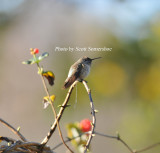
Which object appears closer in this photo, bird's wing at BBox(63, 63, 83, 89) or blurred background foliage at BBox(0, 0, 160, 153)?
bird's wing at BBox(63, 63, 83, 89)

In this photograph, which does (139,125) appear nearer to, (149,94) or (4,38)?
(149,94)

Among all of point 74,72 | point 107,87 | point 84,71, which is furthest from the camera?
point 107,87

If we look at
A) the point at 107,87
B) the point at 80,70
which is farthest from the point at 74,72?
the point at 107,87

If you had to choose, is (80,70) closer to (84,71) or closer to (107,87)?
(84,71)

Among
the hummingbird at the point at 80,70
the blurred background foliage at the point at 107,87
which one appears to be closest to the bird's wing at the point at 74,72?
the hummingbird at the point at 80,70

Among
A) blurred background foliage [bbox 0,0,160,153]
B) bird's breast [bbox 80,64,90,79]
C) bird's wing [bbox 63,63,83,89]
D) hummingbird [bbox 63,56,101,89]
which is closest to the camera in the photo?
bird's wing [bbox 63,63,83,89]

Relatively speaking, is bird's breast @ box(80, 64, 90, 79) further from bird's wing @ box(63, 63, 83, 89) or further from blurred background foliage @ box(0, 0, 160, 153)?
blurred background foliage @ box(0, 0, 160, 153)

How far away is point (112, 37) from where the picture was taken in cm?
511

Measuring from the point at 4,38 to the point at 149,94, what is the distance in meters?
4.65

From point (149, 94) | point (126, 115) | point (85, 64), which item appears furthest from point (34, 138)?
point (85, 64)

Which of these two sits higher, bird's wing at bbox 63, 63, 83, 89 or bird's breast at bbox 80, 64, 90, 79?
bird's wing at bbox 63, 63, 83, 89

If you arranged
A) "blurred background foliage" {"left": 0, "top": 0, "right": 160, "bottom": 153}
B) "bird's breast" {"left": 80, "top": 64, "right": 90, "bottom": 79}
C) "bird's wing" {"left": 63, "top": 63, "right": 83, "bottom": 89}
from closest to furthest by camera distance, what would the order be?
"bird's wing" {"left": 63, "top": 63, "right": 83, "bottom": 89} → "bird's breast" {"left": 80, "top": 64, "right": 90, "bottom": 79} → "blurred background foliage" {"left": 0, "top": 0, "right": 160, "bottom": 153}

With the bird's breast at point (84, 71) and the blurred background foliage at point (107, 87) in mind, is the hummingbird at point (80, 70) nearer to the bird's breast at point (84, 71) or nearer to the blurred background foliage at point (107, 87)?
the bird's breast at point (84, 71)

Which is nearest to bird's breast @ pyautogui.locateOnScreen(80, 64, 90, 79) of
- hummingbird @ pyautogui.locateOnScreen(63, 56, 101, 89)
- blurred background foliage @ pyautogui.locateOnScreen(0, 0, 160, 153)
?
hummingbird @ pyautogui.locateOnScreen(63, 56, 101, 89)
